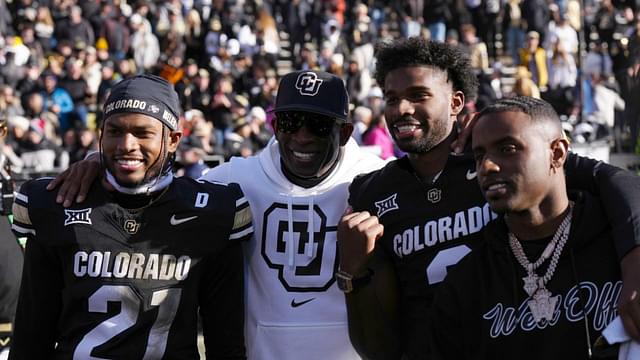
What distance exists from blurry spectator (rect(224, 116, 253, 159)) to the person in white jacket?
9.04 metres

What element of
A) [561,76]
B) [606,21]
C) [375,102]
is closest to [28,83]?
[375,102]

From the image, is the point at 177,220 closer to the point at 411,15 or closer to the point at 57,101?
the point at 57,101

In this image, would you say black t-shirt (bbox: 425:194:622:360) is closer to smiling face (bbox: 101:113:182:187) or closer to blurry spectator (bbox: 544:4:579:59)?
smiling face (bbox: 101:113:182:187)

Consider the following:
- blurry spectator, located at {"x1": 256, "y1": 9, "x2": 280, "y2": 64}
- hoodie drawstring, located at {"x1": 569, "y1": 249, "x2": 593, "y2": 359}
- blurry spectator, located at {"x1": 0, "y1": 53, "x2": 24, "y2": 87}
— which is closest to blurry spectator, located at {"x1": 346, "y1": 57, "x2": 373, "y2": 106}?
blurry spectator, located at {"x1": 256, "y1": 9, "x2": 280, "y2": 64}

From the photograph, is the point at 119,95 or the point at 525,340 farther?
the point at 119,95

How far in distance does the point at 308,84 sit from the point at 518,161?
47.6 inches

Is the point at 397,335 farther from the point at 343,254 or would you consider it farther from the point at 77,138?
the point at 77,138

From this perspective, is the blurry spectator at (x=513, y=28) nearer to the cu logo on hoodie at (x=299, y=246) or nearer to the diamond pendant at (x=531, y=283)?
the cu logo on hoodie at (x=299, y=246)

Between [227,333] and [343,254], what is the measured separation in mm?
625

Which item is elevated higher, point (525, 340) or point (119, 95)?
point (119, 95)

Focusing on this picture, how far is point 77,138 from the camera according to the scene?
45.6ft

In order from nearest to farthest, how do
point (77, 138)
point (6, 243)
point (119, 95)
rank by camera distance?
point (119, 95)
point (6, 243)
point (77, 138)

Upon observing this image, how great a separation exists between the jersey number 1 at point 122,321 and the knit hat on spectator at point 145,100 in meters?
0.61

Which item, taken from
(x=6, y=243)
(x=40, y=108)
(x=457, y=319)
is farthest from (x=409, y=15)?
(x=457, y=319)
